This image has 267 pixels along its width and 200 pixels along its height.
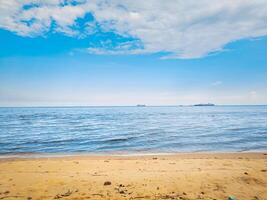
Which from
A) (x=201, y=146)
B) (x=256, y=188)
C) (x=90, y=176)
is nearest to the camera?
(x=256, y=188)

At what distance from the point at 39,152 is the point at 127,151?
6787mm

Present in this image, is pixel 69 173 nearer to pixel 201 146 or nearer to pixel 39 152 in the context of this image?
pixel 39 152

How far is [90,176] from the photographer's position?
316 inches

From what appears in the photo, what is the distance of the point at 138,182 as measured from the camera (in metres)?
7.12

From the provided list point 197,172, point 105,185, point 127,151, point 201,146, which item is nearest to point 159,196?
point 105,185

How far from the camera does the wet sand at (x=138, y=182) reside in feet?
20.3

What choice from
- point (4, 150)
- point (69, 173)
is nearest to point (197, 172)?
point (69, 173)

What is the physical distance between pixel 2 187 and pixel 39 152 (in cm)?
1039

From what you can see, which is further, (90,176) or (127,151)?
(127,151)

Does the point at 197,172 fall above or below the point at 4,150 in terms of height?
above

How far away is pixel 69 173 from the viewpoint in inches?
338

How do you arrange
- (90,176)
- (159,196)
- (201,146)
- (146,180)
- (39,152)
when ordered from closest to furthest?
(159,196) → (146,180) → (90,176) → (39,152) → (201,146)

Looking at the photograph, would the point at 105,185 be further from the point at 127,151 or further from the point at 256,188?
the point at 127,151

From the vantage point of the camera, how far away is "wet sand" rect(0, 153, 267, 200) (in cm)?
618
